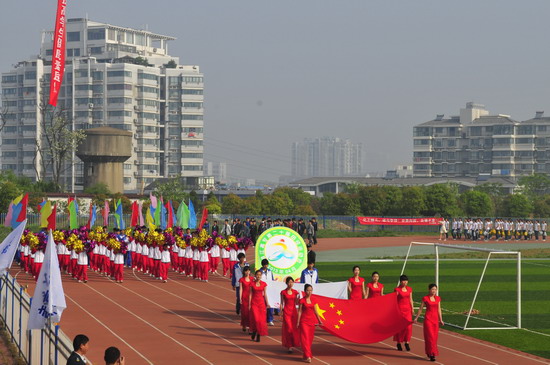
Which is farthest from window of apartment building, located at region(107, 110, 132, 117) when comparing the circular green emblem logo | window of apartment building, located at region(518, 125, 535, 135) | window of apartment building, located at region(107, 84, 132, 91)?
the circular green emblem logo

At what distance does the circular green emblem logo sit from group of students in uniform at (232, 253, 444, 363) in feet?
7.90

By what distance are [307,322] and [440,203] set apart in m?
59.0

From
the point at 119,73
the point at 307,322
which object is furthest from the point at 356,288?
the point at 119,73

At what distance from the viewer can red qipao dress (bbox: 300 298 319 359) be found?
60.2 feet

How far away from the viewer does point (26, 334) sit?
17188 mm

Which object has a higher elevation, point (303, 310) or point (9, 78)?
point (9, 78)

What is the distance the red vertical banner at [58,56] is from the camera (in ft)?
106

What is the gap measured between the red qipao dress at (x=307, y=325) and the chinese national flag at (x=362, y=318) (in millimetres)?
654

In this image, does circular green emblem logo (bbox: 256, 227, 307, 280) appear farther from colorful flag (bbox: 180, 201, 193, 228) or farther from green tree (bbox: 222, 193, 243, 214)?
green tree (bbox: 222, 193, 243, 214)

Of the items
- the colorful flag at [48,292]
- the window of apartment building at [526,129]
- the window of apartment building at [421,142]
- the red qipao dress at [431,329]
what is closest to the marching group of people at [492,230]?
the red qipao dress at [431,329]

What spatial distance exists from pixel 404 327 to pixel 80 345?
9.62 m

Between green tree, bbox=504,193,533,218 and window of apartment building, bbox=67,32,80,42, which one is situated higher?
window of apartment building, bbox=67,32,80,42

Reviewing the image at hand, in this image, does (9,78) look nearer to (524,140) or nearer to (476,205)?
(524,140)

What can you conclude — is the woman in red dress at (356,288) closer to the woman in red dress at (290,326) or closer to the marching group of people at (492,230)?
the woman in red dress at (290,326)
